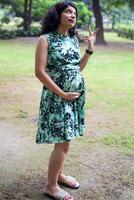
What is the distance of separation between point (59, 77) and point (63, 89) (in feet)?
0.32

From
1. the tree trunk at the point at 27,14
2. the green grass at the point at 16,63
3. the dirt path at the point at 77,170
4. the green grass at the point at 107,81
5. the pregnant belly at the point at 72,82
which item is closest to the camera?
the pregnant belly at the point at 72,82

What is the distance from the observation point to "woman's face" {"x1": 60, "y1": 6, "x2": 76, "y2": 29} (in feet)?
11.7

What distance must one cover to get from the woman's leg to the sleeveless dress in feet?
0.34

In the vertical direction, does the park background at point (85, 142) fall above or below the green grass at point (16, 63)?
above

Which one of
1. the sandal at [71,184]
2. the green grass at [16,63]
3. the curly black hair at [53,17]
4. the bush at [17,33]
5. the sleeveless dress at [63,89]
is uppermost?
the curly black hair at [53,17]

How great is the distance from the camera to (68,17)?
11.7 ft

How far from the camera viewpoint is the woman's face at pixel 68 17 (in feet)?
11.7

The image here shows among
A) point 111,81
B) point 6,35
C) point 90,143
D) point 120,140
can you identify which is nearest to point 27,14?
point 6,35

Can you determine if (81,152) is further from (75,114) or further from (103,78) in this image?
(103,78)

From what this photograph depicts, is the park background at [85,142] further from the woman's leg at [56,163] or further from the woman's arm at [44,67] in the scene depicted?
the woman's arm at [44,67]

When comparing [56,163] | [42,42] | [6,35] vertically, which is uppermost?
[42,42]

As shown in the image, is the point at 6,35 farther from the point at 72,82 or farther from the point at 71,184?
the point at 72,82

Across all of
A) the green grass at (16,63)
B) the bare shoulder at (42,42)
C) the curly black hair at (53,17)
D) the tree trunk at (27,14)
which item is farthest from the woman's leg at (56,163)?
the tree trunk at (27,14)

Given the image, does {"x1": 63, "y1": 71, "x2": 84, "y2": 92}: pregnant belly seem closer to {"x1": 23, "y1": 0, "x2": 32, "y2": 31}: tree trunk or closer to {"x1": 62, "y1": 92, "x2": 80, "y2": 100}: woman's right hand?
{"x1": 62, "y1": 92, "x2": 80, "y2": 100}: woman's right hand
